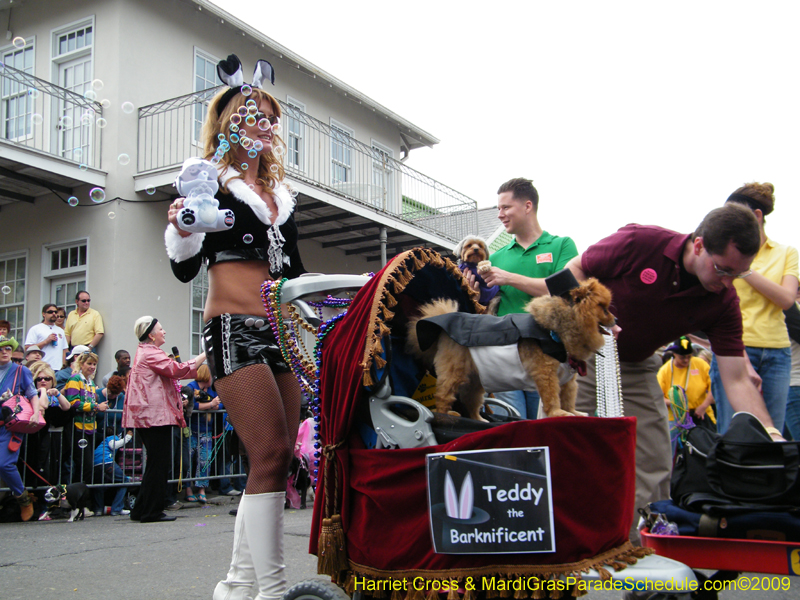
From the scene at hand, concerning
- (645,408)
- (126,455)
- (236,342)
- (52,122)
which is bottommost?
(126,455)

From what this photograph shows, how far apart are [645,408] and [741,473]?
92 centimetres

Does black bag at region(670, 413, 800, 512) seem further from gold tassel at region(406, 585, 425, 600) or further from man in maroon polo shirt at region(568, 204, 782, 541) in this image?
gold tassel at region(406, 585, 425, 600)

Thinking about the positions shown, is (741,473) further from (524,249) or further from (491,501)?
(524,249)

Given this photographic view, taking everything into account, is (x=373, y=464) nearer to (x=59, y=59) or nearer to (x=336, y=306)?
(x=336, y=306)

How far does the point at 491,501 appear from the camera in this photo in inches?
77.2

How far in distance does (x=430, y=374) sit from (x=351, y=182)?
11651 mm

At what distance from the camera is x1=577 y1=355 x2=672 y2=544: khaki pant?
10.6 ft

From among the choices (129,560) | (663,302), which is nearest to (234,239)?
(663,302)

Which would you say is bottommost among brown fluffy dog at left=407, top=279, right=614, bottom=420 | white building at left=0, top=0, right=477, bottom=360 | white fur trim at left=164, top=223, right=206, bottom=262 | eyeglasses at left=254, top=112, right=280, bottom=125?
brown fluffy dog at left=407, top=279, right=614, bottom=420

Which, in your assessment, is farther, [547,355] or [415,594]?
[547,355]

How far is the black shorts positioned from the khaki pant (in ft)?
5.40

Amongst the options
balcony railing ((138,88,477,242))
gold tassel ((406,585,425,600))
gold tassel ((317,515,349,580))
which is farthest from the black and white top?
balcony railing ((138,88,477,242))

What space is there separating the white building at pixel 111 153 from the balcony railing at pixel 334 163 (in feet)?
0.16

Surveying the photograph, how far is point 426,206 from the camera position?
16.1 metres
